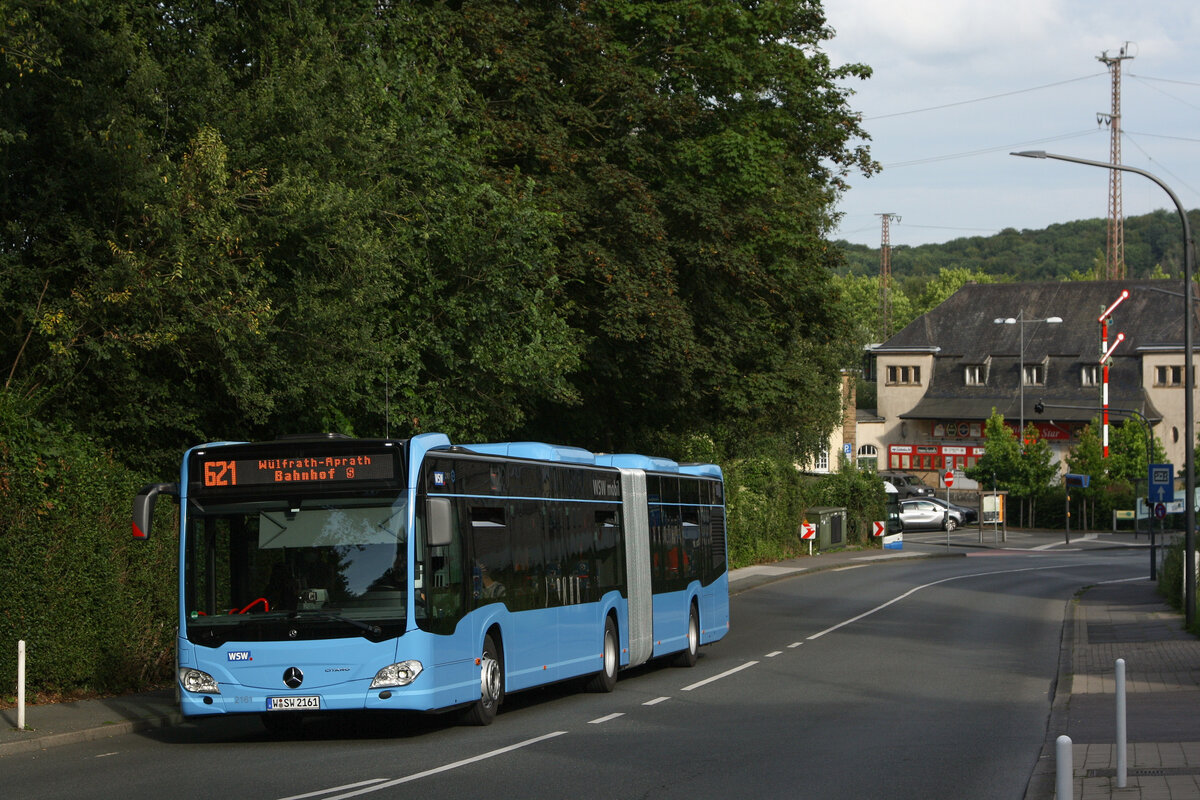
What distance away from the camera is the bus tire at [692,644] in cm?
2195

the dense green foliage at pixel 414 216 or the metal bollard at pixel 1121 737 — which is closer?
the metal bollard at pixel 1121 737

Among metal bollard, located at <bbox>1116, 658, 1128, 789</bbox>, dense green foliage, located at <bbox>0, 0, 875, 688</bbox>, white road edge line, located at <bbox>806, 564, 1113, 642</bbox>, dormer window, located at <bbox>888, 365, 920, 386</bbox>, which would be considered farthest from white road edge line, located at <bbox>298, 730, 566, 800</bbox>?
dormer window, located at <bbox>888, 365, 920, 386</bbox>

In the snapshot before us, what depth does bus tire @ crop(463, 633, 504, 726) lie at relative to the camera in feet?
46.7

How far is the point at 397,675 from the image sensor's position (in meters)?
12.8

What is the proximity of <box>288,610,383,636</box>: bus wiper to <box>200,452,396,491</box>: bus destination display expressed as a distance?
3.97 feet

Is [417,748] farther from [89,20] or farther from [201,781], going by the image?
[89,20]

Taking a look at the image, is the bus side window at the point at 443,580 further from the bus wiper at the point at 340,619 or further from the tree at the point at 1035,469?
the tree at the point at 1035,469

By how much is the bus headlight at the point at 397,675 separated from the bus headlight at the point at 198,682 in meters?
1.51

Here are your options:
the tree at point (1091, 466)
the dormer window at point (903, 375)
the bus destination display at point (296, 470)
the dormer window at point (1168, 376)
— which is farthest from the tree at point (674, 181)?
the dormer window at point (903, 375)

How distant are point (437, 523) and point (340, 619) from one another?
122 centimetres

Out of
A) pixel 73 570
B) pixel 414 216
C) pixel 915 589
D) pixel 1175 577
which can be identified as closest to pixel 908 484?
pixel 915 589

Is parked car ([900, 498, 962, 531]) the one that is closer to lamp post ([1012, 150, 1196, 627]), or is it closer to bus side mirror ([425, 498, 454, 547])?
lamp post ([1012, 150, 1196, 627])

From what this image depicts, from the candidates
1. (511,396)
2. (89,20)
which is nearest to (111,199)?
(89,20)

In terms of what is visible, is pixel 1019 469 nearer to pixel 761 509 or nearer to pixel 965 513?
pixel 965 513
